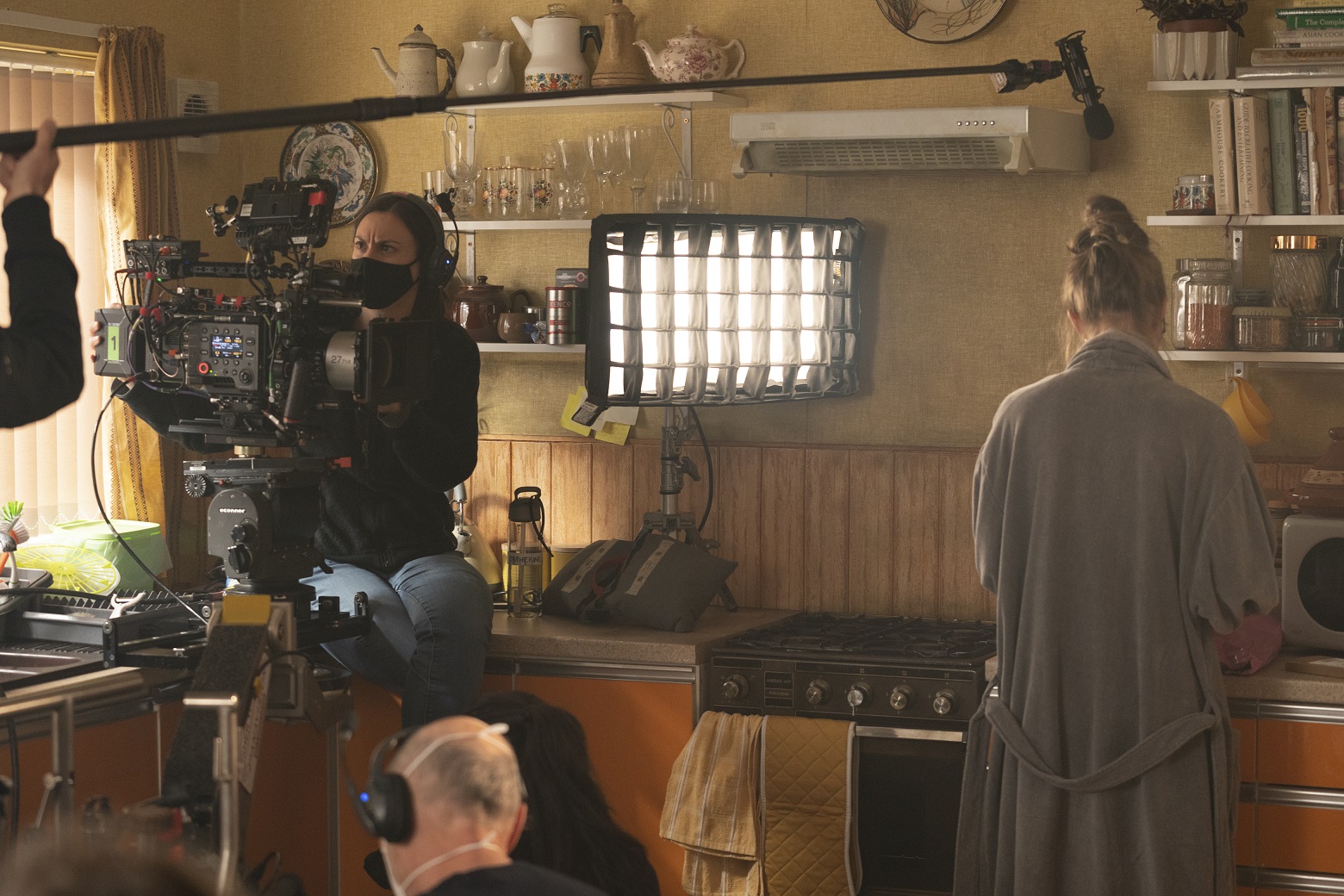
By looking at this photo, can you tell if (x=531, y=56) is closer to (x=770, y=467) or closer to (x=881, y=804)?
(x=770, y=467)

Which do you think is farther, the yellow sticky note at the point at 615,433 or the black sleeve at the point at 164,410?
the yellow sticky note at the point at 615,433

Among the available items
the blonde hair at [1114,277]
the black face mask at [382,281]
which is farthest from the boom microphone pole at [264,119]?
the black face mask at [382,281]

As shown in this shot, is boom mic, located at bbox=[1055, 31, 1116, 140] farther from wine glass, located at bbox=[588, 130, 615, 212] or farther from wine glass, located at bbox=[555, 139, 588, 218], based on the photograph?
wine glass, located at bbox=[555, 139, 588, 218]

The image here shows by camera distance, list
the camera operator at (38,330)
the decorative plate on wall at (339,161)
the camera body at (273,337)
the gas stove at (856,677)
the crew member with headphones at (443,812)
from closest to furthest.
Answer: the crew member with headphones at (443,812), the camera operator at (38,330), the camera body at (273,337), the gas stove at (856,677), the decorative plate on wall at (339,161)

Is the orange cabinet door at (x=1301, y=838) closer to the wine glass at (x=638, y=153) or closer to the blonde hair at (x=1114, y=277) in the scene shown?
the blonde hair at (x=1114, y=277)

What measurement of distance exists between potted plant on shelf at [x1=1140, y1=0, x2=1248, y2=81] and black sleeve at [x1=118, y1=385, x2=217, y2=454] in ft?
7.26

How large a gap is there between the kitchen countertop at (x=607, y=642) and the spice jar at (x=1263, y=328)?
131 centimetres

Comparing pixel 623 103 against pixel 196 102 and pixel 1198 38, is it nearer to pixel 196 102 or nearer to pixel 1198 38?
pixel 196 102

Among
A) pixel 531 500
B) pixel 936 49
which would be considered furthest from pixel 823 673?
pixel 936 49

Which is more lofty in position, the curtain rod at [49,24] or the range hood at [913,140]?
the curtain rod at [49,24]

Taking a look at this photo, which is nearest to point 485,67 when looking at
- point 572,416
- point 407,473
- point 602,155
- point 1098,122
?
point 602,155

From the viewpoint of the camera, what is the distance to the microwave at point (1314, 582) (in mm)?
3064

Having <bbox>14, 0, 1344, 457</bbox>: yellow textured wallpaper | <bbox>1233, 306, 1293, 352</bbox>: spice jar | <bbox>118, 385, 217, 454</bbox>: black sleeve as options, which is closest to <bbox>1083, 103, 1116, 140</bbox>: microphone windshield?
<bbox>14, 0, 1344, 457</bbox>: yellow textured wallpaper

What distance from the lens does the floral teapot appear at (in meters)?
3.69
